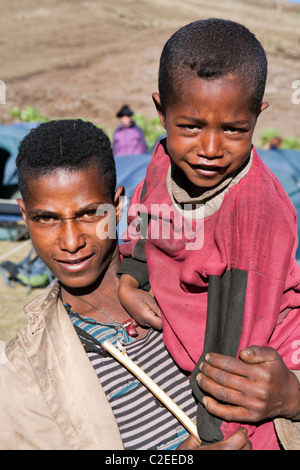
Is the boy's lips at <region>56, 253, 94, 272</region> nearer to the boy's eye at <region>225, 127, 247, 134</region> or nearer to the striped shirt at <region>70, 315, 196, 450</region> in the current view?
the striped shirt at <region>70, 315, 196, 450</region>

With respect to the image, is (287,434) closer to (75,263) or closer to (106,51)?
(75,263)

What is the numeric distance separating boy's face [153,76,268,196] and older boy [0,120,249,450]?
0.36 m

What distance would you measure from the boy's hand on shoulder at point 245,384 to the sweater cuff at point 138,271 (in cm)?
50

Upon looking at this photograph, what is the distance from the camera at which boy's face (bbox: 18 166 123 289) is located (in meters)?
1.67

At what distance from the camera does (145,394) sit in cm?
165

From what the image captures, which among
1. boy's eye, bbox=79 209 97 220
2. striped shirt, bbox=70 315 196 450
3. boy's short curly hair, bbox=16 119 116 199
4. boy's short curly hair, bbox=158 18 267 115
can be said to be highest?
boy's short curly hair, bbox=158 18 267 115

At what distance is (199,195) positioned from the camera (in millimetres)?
1633

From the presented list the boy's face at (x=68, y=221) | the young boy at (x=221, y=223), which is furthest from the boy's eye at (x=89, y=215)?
the young boy at (x=221, y=223)

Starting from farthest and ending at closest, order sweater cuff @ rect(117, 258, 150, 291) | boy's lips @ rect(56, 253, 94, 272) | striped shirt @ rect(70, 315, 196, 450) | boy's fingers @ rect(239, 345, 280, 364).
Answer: sweater cuff @ rect(117, 258, 150, 291)
boy's lips @ rect(56, 253, 94, 272)
striped shirt @ rect(70, 315, 196, 450)
boy's fingers @ rect(239, 345, 280, 364)

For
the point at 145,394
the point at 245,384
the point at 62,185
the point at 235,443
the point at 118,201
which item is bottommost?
the point at 145,394

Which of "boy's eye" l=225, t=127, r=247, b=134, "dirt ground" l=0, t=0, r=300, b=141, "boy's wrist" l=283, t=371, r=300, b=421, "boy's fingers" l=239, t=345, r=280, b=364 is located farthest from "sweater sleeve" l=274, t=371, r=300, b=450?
"dirt ground" l=0, t=0, r=300, b=141

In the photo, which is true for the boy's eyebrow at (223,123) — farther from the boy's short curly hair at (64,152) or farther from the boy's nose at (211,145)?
the boy's short curly hair at (64,152)

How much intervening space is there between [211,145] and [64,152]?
20.0 inches

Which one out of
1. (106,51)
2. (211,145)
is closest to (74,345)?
(211,145)
